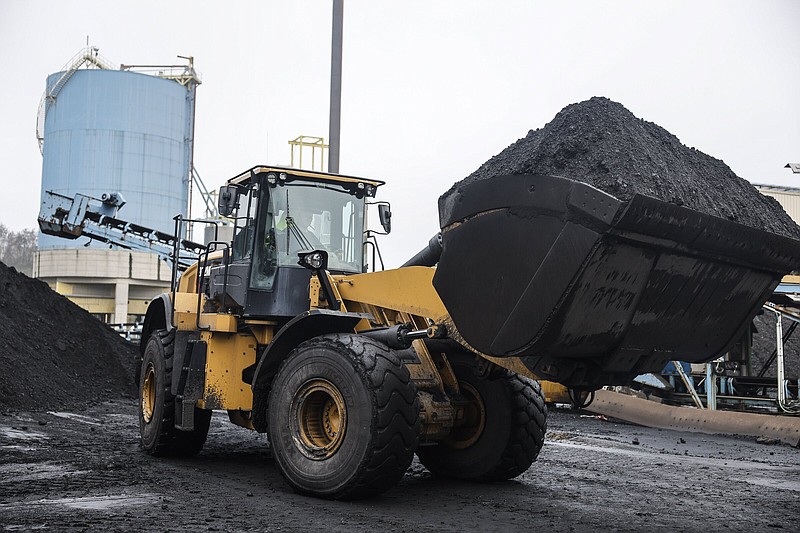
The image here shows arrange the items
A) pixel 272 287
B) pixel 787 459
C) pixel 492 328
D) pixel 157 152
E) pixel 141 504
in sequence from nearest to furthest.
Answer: pixel 492 328
pixel 141 504
pixel 272 287
pixel 787 459
pixel 157 152

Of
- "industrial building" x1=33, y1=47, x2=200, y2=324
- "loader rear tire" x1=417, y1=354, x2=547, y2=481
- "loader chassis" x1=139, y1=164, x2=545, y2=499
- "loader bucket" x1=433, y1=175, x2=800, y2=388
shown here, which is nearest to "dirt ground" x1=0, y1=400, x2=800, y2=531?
"loader rear tire" x1=417, y1=354, x2=547, y2=481

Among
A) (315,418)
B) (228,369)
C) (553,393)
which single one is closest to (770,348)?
(553,393)

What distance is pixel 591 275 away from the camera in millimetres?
5207

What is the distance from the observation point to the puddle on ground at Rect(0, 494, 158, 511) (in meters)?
5.84

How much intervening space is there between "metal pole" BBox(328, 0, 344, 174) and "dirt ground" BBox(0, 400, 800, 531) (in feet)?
20.3

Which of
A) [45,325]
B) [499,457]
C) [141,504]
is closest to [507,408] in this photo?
[499,457]

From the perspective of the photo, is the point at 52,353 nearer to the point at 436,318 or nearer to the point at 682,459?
the point at 682,459

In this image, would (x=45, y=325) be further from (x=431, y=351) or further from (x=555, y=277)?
(x=555, y=277)

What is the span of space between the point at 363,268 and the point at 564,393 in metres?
2.36

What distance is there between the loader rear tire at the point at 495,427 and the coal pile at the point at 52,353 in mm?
8579

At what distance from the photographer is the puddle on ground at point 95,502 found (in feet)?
19.2

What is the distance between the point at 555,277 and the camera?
5223 millimetres

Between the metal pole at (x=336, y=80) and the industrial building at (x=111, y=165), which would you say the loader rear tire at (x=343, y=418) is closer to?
the metal pole at (x=336, y=80)

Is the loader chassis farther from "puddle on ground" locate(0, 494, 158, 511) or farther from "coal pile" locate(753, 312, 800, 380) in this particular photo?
"coal pile" locate(753, 312, 800, 380)
